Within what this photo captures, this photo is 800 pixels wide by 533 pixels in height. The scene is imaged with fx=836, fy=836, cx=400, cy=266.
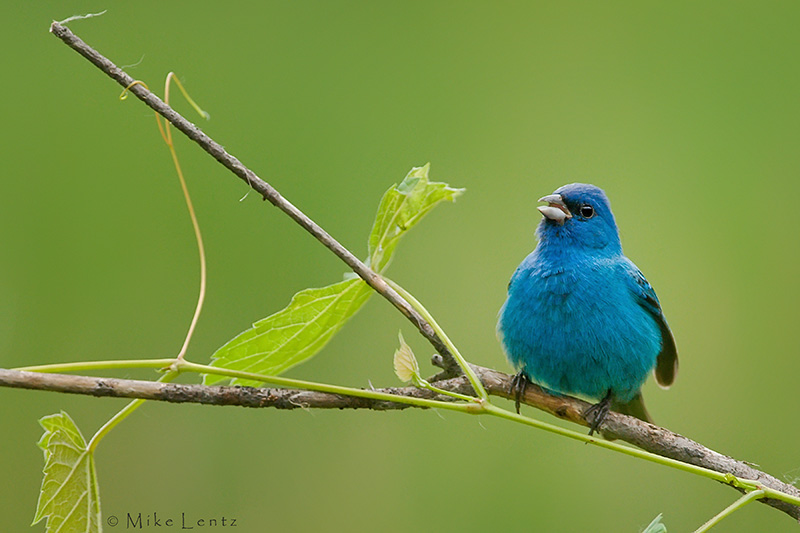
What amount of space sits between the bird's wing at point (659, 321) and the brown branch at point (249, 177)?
1568 millimetres

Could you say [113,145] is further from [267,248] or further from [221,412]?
[221,412]

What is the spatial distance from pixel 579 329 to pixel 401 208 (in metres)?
1.35

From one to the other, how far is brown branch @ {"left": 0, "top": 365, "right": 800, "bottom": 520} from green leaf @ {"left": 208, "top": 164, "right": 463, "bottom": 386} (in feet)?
0.89

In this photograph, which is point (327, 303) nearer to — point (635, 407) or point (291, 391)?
point (291, 391)

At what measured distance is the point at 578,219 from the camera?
3635mm

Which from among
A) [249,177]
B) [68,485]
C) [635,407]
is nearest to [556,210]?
[635,407]

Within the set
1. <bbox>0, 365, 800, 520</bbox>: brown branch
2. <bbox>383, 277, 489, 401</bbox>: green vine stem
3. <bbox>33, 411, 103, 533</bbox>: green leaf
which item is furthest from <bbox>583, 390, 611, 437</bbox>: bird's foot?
<bbox>33, 411, 103, 533</bbox>: green leaf

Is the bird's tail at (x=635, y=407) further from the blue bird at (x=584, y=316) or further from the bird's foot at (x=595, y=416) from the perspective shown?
the bird's foot at (x=595, y=416)

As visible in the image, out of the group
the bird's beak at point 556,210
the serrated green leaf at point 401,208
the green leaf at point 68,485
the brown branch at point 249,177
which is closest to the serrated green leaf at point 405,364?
the brown branch at point 249,177

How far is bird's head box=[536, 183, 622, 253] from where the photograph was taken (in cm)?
360

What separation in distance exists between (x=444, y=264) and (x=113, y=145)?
237 centimetres

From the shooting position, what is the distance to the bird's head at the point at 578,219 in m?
3.60

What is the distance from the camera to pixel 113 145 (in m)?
5.64

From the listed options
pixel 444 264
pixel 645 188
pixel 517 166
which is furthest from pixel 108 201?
pixel 645 188
